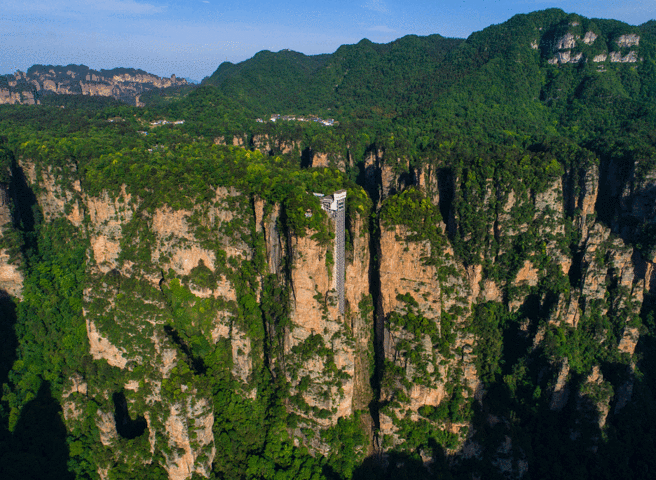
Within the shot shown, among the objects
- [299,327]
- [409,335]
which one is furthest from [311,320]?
[409,335]

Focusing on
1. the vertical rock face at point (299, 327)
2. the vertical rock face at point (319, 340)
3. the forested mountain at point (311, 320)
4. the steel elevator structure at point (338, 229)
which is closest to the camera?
the vertical rock face at point (319, 340)

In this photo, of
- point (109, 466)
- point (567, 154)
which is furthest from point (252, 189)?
point (567, 154)

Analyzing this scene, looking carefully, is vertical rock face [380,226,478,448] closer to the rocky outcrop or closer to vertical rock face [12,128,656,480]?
vertical rock face [12,128,656,480]

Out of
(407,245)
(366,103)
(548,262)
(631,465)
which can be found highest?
(366,103)

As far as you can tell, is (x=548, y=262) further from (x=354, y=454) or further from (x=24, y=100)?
(x=24, y=100)

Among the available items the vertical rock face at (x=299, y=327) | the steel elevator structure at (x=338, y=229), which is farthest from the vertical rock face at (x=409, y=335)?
the steel elevator structure at (x=338, y=229)

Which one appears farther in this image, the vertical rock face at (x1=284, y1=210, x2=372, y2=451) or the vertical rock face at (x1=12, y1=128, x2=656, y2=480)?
the vertical rock face at (x1=12, y1=128, x2=656, y2=480)

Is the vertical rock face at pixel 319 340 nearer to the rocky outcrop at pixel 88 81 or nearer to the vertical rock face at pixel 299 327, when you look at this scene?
the vertical rock face at pixel 299 327

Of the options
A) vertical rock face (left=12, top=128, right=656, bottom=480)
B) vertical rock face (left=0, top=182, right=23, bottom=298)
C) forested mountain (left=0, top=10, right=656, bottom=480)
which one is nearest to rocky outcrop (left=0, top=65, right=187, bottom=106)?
vertical rock face (left=0, top=182, right=23, bottom=298)
